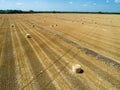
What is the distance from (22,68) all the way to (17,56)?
3.29 m

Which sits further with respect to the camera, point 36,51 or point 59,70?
point 36,51

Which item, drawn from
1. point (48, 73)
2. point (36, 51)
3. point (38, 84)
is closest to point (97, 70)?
point (48, 73)

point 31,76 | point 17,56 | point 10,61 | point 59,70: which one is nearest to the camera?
point 31,76

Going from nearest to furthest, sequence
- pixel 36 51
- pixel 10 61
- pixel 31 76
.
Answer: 1. pixel 31 76
2. pixel 10 61
3. pixel 36 51

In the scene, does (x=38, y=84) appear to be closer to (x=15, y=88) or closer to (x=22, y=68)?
(x=15, y=88)

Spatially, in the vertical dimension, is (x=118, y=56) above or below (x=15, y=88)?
below

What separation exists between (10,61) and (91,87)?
7811 mm

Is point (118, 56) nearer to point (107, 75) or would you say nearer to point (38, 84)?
point (107, 75)

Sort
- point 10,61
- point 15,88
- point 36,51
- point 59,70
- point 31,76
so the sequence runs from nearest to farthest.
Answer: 1. point 15,88
2. point 31,76
3. point 59,70
4. point 10,61
5. point 36,51

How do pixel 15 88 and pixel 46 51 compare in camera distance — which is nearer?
pixel 15 88

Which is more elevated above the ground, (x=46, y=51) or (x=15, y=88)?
(x=15, y=88)

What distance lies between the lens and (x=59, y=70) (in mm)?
11430

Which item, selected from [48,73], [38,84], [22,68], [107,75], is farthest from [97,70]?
[22,68]

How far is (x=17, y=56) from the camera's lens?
14.7 meters
